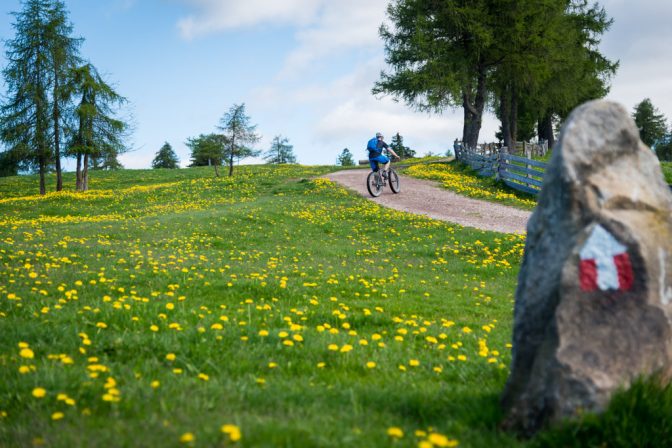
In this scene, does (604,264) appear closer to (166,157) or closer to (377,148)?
(377,148)

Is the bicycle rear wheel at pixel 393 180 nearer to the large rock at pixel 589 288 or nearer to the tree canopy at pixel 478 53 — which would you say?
the tree canopy at pixel 478 53

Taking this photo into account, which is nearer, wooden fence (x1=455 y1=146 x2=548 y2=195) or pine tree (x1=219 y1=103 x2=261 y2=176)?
wooden fence (x1=455 y1=146 x2=548 y2=195)

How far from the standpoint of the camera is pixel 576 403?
10.8 feet

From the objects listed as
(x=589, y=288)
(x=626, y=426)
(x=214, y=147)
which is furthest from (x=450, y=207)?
(x=214, y=147)

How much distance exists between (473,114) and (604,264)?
3717 cm

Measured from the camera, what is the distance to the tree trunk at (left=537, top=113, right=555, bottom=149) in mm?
51000

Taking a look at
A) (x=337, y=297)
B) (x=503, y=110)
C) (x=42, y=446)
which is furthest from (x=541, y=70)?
(x=42, y=446)

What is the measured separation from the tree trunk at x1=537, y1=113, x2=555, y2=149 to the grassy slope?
4144 centimetres

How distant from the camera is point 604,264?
3.35 metres

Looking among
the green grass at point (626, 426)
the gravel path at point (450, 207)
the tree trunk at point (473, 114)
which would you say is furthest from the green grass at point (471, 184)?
the green grass at point (626, 426)

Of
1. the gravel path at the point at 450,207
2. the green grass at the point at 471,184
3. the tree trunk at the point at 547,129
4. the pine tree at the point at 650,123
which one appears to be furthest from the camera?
the pine tree at the point at 650,123

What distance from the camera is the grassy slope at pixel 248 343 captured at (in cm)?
341

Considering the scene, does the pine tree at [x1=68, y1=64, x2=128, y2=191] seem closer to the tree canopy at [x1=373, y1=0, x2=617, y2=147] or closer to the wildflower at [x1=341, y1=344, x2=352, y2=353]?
the tree canopy at [x1=373, y1=0, x2=617, y2=147]

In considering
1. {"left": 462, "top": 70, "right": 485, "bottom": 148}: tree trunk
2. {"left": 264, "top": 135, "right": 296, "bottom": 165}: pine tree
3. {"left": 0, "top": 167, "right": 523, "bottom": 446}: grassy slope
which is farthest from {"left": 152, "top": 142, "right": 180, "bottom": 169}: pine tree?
{"left": 0, "top": 167, "right": 523, "bottom": 446}: grassy slope
